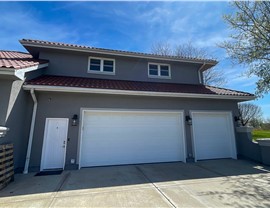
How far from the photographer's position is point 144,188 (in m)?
4.45

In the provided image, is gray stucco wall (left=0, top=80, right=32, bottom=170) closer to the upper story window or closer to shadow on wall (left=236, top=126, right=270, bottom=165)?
the upper story window

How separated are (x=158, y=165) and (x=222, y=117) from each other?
4782mm

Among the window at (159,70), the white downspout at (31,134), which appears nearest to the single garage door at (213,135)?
the window at (159,70)

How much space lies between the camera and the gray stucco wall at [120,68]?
8.66 m

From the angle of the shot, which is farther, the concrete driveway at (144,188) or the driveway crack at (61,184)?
the driveway crack at (61,184)

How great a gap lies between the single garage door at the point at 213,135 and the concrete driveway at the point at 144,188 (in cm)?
162

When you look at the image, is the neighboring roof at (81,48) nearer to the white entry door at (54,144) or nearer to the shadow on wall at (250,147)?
the white entry door at (54,144)

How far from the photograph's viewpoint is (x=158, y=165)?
702 cm

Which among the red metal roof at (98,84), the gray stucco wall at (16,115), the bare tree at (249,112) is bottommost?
the gray stucco wall at (16,115)

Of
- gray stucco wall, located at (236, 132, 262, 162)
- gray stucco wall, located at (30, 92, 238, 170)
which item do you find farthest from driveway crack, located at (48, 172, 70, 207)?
gray stucco wall, located at (236, 132, 262, 162)

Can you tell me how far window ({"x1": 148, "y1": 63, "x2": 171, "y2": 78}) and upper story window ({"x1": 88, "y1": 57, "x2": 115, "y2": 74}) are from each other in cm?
256

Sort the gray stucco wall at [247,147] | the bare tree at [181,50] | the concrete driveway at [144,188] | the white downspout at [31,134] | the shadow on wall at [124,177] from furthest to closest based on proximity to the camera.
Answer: the bare tree at [181,50] < the gray stucco wall at [247,147] < the white downspout at [31,134] < the shadow on wall at [124,177] < the concrete driveway at [144,188]

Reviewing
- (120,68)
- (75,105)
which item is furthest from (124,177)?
(120,68)

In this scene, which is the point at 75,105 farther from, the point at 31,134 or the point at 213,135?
the point at 213,135
